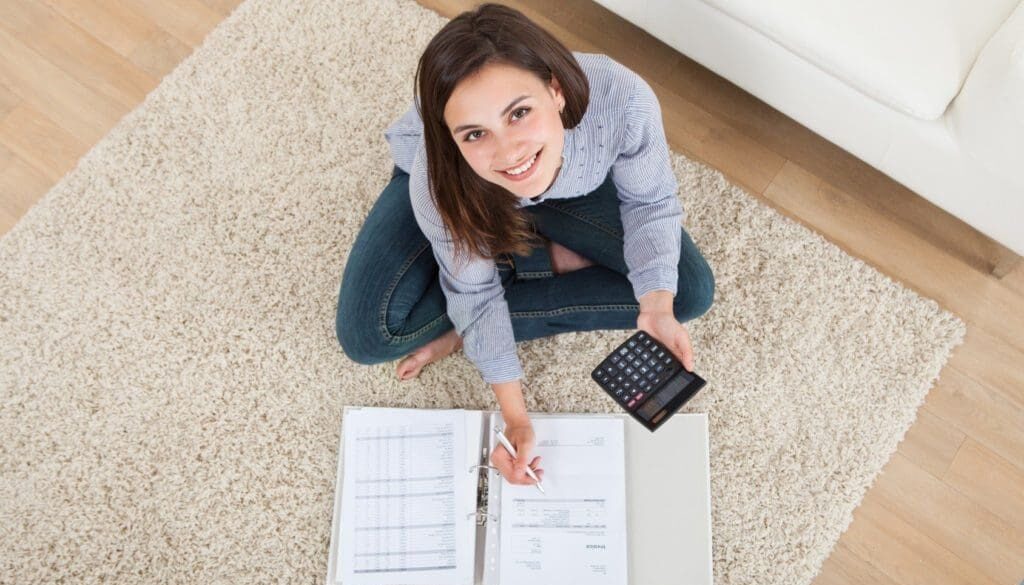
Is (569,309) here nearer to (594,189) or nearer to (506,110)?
(594,189)

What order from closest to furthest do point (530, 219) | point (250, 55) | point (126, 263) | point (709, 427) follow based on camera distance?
point (530, 219) < point (709, 427) < point (126, 263) < point (250, 55)

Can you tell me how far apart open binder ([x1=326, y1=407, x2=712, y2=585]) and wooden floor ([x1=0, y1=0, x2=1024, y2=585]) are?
10.8 inches

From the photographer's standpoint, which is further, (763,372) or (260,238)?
(260,238)

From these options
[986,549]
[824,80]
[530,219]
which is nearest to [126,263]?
[530,219]

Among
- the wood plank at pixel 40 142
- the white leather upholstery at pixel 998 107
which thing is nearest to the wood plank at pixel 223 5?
the wood plank at pixel 40 142

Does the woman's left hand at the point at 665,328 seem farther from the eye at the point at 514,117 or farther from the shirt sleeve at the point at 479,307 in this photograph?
the eye at the point at 514,117

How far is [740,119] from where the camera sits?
1.59 meters

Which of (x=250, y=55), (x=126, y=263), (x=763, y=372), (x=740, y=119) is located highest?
(x=250, y=55)

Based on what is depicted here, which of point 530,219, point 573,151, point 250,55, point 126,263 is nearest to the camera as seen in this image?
point 573,151

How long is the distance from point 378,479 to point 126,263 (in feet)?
2.21

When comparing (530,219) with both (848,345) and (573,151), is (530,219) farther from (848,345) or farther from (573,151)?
(848,345)

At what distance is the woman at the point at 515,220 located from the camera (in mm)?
924

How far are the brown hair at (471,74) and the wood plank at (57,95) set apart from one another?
0.99 m

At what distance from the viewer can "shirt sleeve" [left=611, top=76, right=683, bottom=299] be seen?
115cm
